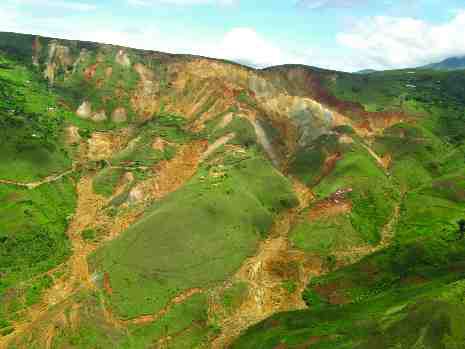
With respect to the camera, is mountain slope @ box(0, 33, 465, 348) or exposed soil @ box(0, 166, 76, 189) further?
exposed soil @ box(0, 166, 76, 189)

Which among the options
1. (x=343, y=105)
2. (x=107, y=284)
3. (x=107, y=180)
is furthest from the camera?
(x=343, y=105)

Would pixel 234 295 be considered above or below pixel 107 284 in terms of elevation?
above

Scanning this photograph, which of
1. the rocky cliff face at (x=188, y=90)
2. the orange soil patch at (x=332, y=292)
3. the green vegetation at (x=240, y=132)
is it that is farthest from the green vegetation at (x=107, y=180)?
the orange soil patch at (x=332, y=292)

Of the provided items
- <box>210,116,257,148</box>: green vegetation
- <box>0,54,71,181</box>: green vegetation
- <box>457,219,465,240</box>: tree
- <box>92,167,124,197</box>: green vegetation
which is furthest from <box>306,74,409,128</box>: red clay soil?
<box>0,54,71,181</box>: green vegetation

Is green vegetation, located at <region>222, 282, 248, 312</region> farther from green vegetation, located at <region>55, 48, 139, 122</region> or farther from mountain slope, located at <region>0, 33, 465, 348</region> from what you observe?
green vegetation, located at <region>55, 48, 139, 122</region>

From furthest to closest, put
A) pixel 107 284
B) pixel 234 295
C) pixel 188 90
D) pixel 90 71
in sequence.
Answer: pixel 90 71
pixel 188 90
pixel 234 295
pixel 107 284

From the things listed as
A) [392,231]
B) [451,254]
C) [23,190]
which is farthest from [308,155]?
[23,190]

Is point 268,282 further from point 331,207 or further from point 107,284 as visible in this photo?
point 331,207

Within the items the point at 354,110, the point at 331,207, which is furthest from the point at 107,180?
the point at 354,110

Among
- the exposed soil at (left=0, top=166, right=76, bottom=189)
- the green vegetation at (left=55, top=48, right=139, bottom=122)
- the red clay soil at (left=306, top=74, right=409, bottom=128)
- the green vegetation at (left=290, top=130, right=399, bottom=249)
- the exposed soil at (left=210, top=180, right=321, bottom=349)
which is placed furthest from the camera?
the green vegetation at (left=55, top=48, right=139, bottom=122)
